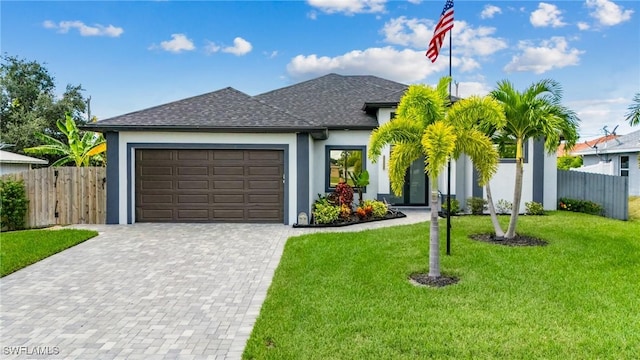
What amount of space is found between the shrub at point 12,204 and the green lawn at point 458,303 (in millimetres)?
Result: 8634

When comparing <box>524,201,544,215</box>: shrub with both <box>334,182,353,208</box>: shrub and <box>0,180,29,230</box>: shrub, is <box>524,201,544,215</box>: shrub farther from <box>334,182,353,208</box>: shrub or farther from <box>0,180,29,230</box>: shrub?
<box>0,180,29,230</box>: shrub

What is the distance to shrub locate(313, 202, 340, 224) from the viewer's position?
38.1 ft

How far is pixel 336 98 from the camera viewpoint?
17734 mm

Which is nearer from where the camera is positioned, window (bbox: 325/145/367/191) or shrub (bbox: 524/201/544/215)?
shrub (bbox: 524/201/544/215)

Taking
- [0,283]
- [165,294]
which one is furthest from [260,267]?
[0,283]

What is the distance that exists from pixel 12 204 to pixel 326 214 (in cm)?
917

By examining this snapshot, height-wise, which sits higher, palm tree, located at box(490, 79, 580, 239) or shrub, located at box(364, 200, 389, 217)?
palm tree, located at box(490, 79, 580, 239)

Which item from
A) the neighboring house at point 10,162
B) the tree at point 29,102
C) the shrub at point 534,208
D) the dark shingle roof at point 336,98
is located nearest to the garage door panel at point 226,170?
the dark shingle roof at point 336,98

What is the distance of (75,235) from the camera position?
9.86 metres

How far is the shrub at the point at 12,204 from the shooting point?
1114 cm

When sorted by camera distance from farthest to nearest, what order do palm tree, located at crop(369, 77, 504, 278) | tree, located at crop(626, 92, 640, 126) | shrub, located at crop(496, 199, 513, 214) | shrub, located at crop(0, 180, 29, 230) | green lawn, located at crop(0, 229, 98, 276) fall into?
shrub, located at crop(496, 199, 513, 214), shrub, located at crop(0, 180, 29, 230), tree, located at crop(626, 92, 640, 126), green lawn, located at crop(0, 229, 98, 276), palm tree, located at crop(369, 77, 504, 278)

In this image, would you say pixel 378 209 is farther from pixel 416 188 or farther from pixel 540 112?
pixel 540 112

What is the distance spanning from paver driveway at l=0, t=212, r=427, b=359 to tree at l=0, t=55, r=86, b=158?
69.6 feet

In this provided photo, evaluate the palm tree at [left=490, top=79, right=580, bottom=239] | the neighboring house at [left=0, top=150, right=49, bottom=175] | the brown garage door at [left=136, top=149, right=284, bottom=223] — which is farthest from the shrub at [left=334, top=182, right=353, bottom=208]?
the neighboring house at [left=0, top=150, right=49, bottom=175]
